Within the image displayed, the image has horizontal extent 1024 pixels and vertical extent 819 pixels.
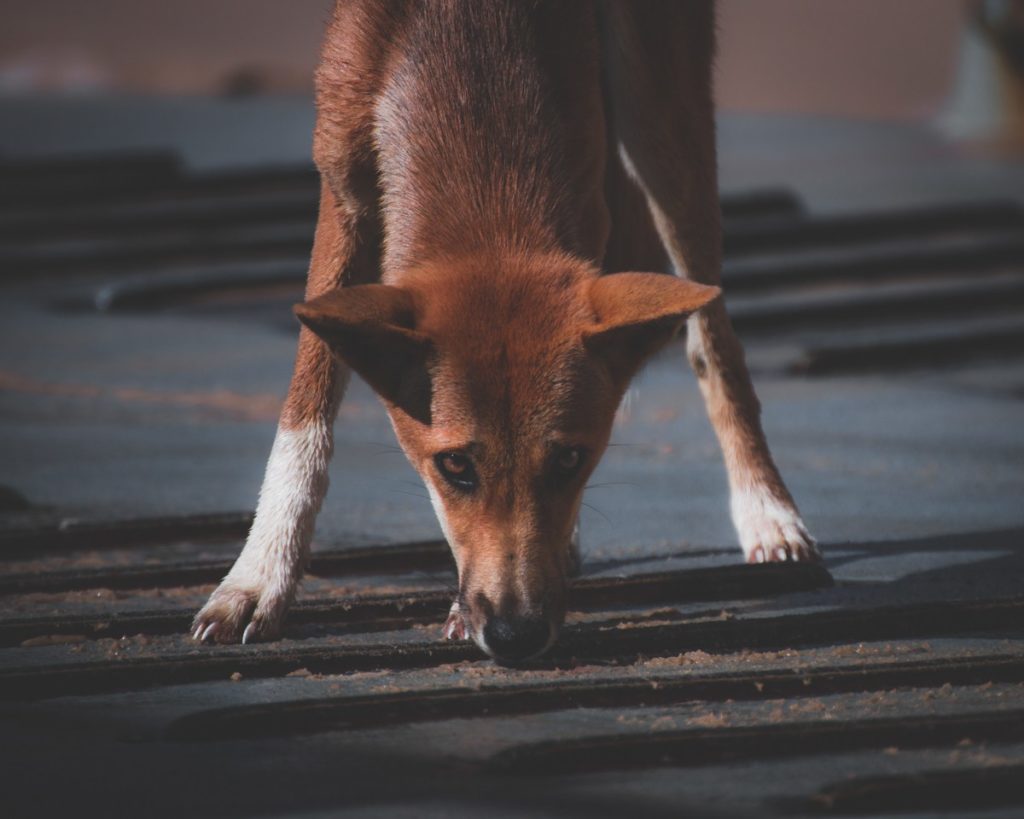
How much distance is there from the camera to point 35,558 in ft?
14.6

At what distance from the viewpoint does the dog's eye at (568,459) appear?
3.44 metres

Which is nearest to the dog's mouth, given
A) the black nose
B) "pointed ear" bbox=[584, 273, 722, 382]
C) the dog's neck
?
the black nose

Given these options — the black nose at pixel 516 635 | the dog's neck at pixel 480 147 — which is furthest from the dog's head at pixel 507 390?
the dog's neck at pixel 480 147

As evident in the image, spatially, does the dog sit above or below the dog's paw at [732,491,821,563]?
above

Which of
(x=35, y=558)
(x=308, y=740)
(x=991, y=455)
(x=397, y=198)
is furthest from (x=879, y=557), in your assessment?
(x=35, y=558)

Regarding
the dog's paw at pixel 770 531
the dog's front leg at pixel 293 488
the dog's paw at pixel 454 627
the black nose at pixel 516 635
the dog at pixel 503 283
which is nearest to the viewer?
the black nose at pixel 516 635

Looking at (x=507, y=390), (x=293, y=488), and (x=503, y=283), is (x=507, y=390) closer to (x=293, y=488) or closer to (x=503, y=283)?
(x=503, y=283)

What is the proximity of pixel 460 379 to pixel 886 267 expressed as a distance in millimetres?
5681

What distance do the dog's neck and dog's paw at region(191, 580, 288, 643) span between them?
816 millimetres

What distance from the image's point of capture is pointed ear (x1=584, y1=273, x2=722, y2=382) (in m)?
3.40

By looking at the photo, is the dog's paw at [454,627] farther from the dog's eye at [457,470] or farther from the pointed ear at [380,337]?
the pointed ear at [380,337]

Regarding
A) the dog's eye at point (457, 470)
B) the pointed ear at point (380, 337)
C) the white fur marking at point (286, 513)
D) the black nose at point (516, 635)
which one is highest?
the pointed ear at point (380, 337)

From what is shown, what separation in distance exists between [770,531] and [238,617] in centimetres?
146

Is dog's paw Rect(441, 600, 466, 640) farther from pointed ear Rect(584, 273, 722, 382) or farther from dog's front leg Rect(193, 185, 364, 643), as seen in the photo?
pointed ear Rect(584, 273, 722, 382)
